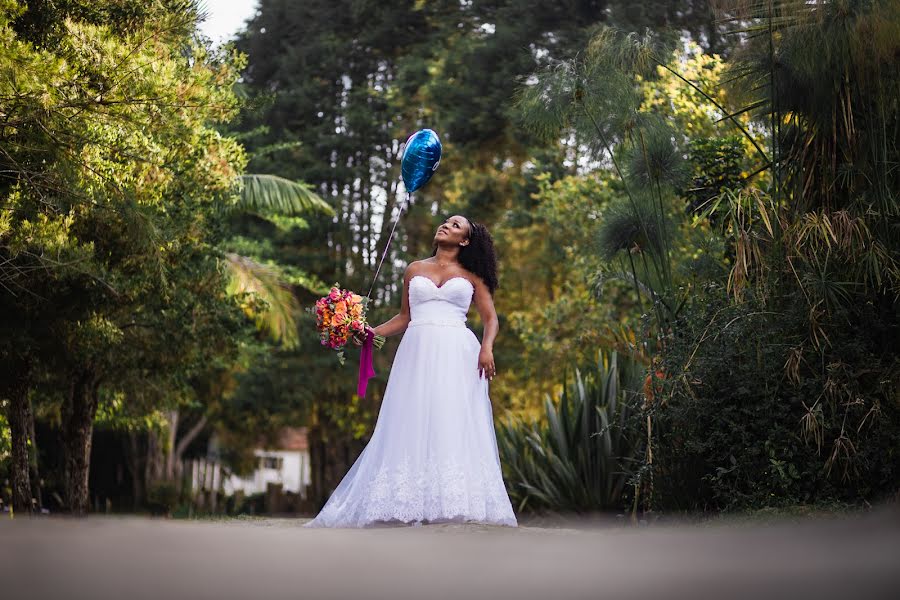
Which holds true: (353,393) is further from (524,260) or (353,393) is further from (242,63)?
(242,63)

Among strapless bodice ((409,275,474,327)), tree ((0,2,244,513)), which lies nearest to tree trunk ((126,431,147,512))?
tree ((0,2,244,513))

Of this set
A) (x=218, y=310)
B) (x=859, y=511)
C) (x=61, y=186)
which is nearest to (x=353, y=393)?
(x=218, y=310)

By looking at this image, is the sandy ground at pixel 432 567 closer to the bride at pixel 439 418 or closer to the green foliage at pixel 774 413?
the bride at pixel 439 418

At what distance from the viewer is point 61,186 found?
8.86 m

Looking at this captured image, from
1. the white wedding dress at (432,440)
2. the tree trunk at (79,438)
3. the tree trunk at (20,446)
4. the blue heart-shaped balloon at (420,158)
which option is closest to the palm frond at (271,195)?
the tree trunk at (79,438)

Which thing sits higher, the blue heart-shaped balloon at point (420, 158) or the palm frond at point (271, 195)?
the palm frond at point (271, 195)

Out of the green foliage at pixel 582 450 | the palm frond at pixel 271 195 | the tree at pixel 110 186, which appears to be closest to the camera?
the tree at pixel 110 186

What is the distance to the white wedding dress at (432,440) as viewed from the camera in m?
7.25

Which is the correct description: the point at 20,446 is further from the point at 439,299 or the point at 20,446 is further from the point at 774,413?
the point at 774,413

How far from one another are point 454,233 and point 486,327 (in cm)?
70

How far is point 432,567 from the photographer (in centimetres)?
357

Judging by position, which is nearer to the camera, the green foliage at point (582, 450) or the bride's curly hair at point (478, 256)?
the bride's curly hair at point (478, 256)

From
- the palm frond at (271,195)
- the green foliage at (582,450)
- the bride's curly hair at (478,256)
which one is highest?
the palm frond at (271,195)

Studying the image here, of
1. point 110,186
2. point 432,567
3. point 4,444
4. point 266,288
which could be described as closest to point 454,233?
point 110,186
